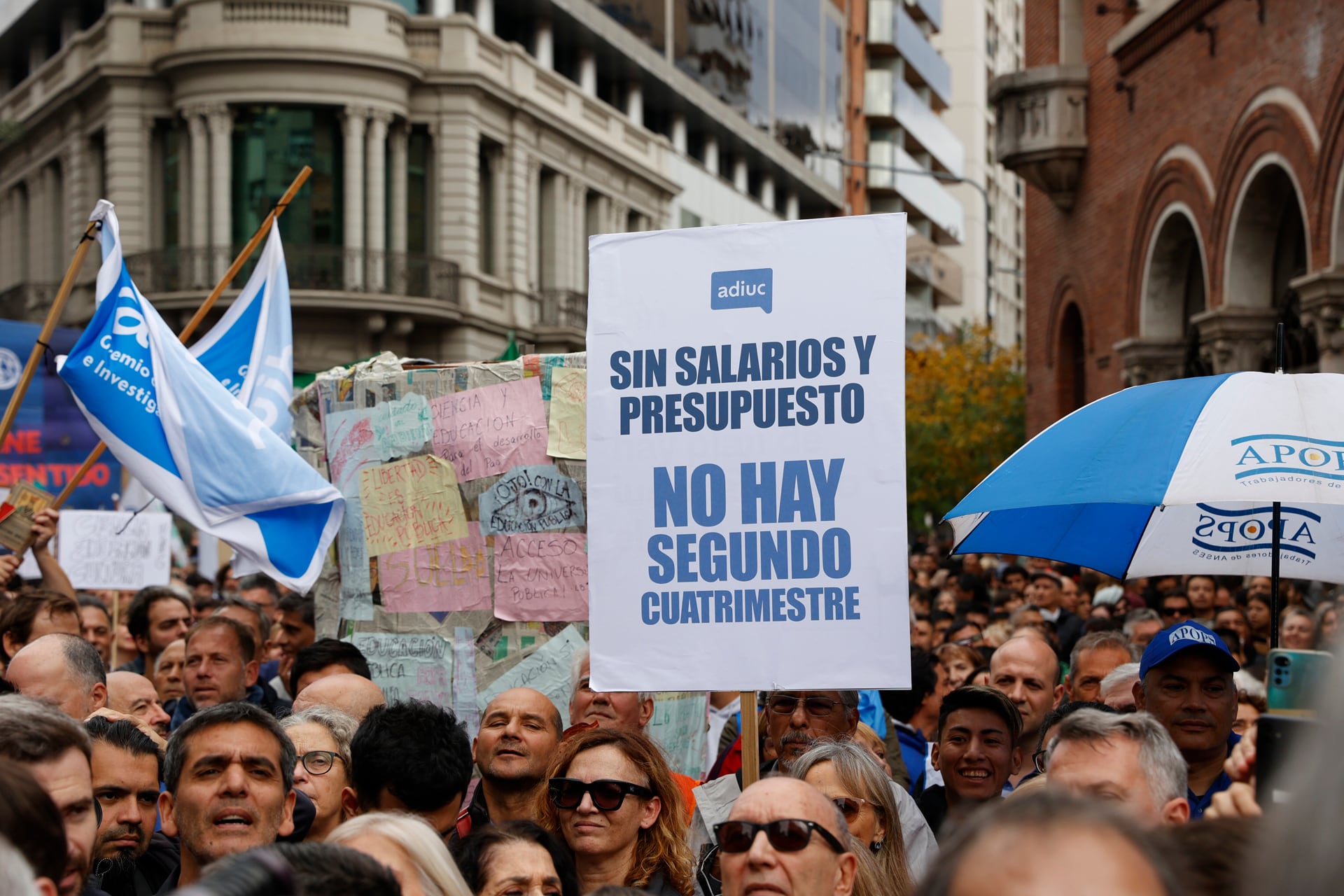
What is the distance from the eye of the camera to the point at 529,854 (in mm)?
4168

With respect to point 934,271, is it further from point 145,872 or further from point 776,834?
point 776,834

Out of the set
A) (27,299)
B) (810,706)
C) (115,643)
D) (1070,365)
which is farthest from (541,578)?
(27,299)

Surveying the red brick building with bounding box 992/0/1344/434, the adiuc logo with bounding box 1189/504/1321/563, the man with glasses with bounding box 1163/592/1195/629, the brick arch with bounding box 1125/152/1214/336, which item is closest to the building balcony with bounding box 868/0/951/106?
the red brick building with bounding box 992/0/1344/434

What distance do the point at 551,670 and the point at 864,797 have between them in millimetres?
2507

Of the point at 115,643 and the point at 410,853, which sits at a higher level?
the point at 410,853

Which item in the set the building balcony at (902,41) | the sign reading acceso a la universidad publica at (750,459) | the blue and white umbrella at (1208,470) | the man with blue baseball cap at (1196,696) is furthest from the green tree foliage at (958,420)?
the sign reading acceso a la universidad publica at (750,459)

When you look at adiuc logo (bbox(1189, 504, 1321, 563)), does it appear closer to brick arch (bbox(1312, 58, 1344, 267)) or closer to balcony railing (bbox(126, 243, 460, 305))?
brick arch (bbox(1312, 58, 1344, 267))

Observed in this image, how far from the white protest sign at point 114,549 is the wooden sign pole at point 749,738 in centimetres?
750

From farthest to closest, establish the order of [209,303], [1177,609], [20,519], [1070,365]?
[1070,365] → [1177,609] → [209,303] → [20,519]

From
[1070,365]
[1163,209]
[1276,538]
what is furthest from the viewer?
[1070,365]

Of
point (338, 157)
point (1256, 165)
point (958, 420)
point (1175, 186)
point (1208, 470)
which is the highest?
point (338, 157)

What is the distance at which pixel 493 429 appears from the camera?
24.0 ft

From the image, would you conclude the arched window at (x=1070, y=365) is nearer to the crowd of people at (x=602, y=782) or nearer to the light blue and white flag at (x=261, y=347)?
the light blue and white flag at (x=261, y=347)

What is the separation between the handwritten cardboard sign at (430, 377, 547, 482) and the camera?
7.24m
